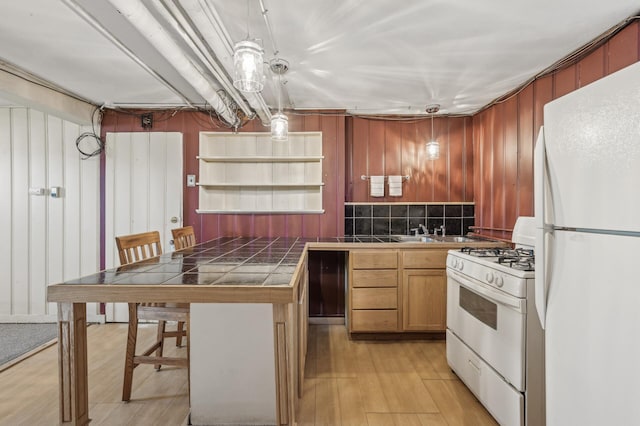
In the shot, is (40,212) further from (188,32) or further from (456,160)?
(456,160)

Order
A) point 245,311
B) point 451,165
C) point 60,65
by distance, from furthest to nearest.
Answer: point 451,165 < point 60,65 < point 245,311

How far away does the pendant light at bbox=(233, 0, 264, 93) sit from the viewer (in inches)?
57.5

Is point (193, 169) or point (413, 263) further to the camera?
point (193, 169)

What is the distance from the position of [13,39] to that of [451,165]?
3640 mm

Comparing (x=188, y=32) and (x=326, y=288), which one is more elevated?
(x=188, y=32)

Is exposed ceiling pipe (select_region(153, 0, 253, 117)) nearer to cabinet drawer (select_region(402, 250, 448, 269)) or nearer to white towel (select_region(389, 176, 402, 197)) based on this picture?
white towel (select_region(389, 176, 402, 197))

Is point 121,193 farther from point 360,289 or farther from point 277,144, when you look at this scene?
point 360,289

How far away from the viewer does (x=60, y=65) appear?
2.36 m

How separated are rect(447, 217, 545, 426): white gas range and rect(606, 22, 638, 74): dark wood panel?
3.87 feet

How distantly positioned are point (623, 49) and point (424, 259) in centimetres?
180

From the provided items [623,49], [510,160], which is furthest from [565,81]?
[510,160]

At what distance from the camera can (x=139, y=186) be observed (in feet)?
10.6

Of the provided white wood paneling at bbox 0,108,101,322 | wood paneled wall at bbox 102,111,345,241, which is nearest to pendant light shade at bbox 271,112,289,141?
wood paneled wall at bbox 102,111,345,241

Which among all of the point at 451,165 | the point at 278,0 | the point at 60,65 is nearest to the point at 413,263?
the point at 451,165
